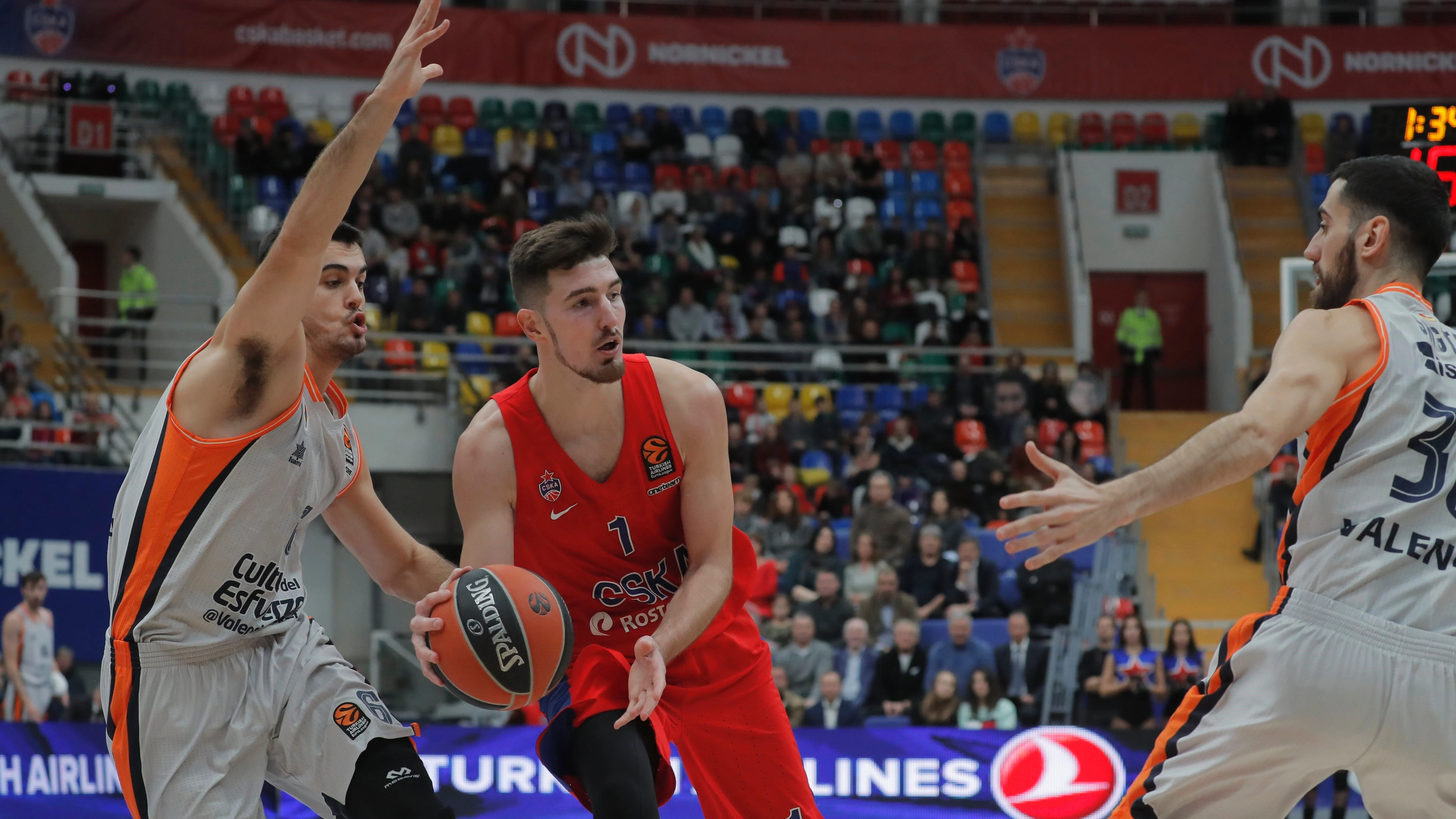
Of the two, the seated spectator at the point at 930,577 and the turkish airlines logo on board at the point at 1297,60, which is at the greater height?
the turkish airlines logo on board at the point at 1297,60

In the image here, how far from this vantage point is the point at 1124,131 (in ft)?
70.5

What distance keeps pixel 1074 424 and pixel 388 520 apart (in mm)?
11984

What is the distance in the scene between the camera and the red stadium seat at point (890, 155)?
21062mm

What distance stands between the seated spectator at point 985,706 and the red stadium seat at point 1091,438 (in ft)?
18.0

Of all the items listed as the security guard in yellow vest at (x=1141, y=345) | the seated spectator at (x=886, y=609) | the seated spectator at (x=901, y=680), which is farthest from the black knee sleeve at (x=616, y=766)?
the security guard in yellow vest at (x=1141, y=345)

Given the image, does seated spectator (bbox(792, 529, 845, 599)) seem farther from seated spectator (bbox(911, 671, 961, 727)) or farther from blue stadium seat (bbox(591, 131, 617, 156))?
blue stadium seat (bbox(591, 131, 617, 156))

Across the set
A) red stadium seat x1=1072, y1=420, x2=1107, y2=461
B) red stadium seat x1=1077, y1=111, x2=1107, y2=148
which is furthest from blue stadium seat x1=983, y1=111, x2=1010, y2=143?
red stadium seat x1=1072, y1=420, x2=1107, y2=461

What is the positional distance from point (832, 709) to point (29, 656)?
5.95 m

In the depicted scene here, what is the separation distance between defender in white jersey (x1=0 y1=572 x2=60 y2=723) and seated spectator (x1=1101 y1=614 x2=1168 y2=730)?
7.68m

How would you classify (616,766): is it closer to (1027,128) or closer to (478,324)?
(478,324)

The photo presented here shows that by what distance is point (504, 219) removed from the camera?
18391 mm

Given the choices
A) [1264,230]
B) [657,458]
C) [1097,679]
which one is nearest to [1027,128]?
[1264,230]

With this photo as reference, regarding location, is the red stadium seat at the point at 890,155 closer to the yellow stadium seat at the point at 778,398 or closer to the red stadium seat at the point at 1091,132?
the red stadium seat at the point at 1091,132

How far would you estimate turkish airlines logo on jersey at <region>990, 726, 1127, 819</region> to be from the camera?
851cm
